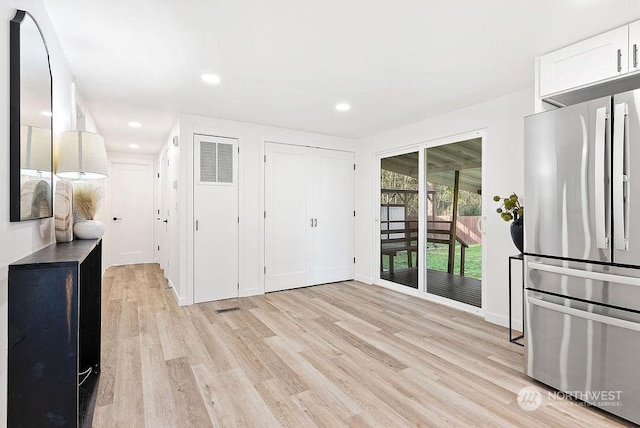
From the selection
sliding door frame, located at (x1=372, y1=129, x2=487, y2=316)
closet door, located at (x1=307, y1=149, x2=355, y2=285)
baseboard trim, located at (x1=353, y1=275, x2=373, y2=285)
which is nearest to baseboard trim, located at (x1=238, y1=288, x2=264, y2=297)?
closet door, located at (x1=307, y1=149, x2=355, y2=285)

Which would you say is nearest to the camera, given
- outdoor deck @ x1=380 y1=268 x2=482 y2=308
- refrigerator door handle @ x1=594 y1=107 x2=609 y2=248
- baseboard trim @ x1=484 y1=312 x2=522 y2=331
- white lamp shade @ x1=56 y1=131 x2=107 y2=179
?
refrigerator door handle @ x1=594 y1=107 x2=609 y2=248

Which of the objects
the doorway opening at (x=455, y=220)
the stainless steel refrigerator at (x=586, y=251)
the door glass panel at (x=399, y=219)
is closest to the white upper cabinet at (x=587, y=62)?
the stainless steel refrigerator at (x=586, y=251)

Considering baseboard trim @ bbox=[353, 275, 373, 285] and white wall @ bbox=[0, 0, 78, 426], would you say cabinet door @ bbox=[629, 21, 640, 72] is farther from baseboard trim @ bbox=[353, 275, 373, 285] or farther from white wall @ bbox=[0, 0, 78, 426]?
baseboard trim @ bbox=[353, 275, 373, 285]

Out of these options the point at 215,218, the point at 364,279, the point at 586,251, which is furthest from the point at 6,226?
the point at 364,279

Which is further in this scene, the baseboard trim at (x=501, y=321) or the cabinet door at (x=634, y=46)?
the baseboard trim at (x=501, y=321)

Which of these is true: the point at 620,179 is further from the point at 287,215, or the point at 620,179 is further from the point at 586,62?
the point at 287,215

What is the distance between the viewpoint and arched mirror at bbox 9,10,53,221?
4.42 feet

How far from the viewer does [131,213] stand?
21.8 feet

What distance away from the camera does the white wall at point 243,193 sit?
3953 millimetres

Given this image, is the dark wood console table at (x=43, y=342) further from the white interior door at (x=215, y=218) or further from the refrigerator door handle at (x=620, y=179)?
the refrigerator door handle at (x=620, y=179)

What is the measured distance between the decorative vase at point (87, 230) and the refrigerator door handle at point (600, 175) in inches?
130

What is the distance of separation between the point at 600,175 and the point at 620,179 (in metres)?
0.10

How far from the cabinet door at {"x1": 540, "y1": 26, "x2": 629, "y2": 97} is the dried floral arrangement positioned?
3.43m

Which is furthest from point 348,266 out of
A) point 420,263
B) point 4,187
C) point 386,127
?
point 4,187
